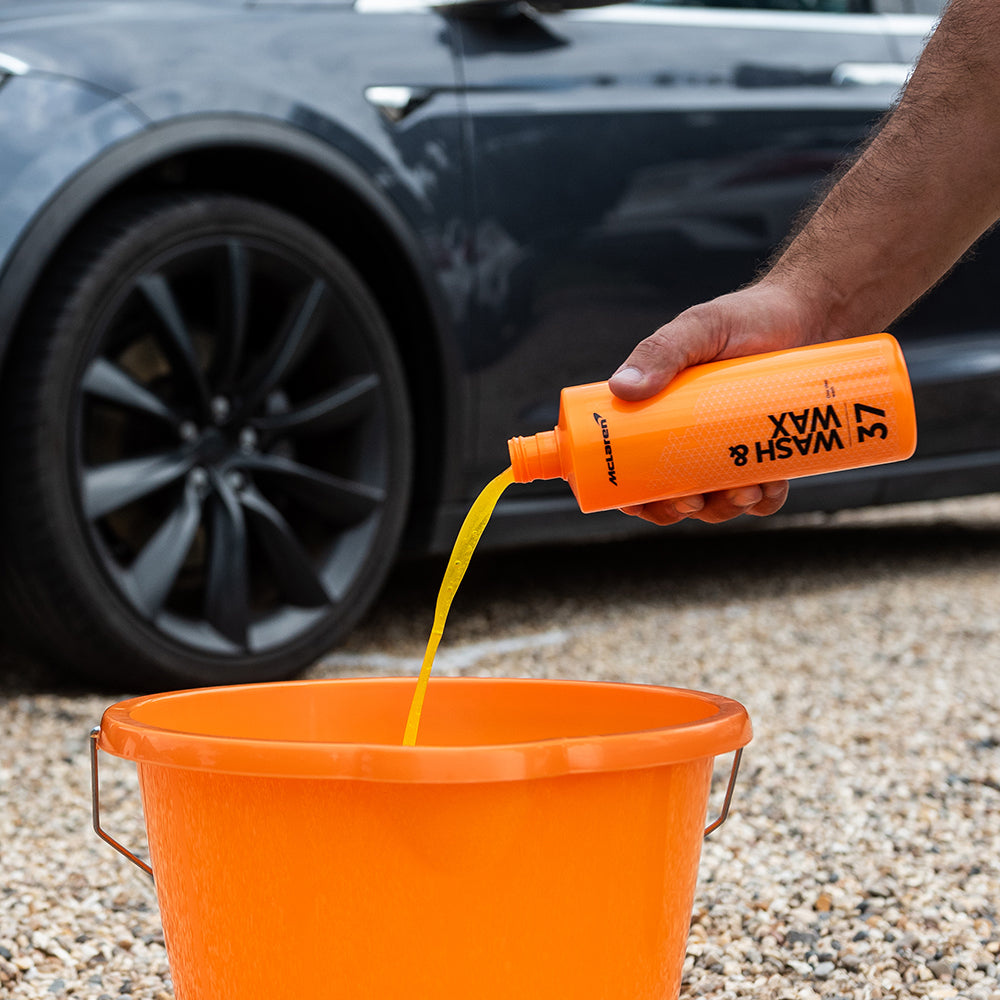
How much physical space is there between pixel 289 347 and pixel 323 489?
289 millimetres

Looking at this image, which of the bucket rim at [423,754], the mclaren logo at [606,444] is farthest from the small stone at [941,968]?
the mclaren logo at [606,444]

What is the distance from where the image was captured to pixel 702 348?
138 centimetres

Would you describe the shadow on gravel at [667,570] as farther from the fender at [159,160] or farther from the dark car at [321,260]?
the fender at [159,160]

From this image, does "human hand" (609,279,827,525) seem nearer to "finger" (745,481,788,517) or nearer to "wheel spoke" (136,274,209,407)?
"finger" (745,481,788,517)

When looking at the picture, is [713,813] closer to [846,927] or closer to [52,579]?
[846,927]

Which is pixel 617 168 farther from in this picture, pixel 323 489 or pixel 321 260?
pixel 323 489

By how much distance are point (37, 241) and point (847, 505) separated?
215cm

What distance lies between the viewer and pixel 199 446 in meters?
2.63

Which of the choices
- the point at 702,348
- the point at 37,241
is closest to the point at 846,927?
the point at 702,348

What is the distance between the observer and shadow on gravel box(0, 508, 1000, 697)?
355 cm

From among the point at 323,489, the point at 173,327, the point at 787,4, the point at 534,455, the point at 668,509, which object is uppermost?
the point at 787,4

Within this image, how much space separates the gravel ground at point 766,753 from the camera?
64.7 inches

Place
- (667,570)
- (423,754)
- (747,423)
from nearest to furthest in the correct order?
(423,754)
(747,423)
(667,570)

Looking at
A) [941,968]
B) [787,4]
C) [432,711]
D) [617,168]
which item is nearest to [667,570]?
[617,168]
